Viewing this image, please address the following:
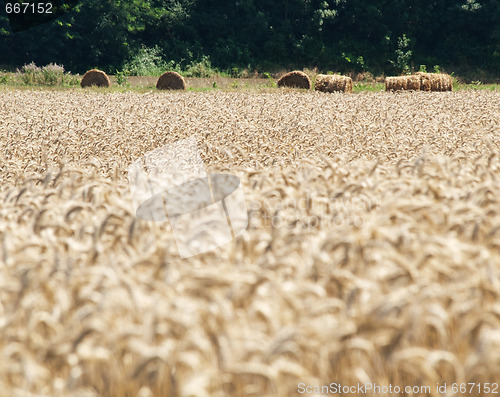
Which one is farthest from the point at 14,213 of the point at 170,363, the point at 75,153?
the point at 75,153

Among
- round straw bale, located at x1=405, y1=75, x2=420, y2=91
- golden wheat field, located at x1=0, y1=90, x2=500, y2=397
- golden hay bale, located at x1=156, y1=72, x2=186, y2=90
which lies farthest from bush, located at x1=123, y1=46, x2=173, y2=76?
golden wheat field, located at x1=0, y1=90, x2=500, y2=397

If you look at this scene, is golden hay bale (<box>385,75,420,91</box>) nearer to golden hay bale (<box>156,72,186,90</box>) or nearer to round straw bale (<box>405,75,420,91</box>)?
round straw bale (<box>405,75,420,91</box>)

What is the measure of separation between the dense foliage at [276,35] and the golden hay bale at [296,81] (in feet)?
48.8

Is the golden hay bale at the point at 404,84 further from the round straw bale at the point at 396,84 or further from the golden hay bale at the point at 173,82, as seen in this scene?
the golden hay bale at the point at 173,82

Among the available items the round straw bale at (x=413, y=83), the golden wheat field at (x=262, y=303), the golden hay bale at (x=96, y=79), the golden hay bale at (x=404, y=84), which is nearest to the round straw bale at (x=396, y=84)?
the golden hay bale at (x=404, y=84)

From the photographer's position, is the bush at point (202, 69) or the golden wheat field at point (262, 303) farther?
the bush at point (202, 69)

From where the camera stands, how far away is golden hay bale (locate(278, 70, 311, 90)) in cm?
2656

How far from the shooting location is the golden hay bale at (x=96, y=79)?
1067 inches

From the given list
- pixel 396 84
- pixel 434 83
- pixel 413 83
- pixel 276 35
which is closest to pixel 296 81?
pixel 396 84

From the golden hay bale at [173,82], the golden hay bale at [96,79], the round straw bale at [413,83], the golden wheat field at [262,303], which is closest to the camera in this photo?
the golden wheat field at [262,303]

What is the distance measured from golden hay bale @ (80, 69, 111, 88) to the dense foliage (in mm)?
13568

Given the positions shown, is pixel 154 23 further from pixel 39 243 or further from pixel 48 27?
pixel 39 243

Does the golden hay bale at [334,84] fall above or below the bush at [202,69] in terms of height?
below

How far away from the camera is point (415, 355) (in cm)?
206
